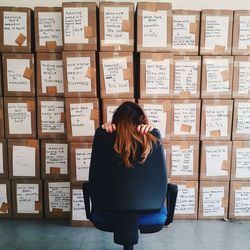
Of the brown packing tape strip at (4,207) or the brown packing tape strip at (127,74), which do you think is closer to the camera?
the brown packing tape strip at (127,74)

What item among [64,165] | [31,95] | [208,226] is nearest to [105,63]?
[31,95]

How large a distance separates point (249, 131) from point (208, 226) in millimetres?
878

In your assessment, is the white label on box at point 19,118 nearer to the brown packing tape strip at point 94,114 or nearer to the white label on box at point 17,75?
the white label on box at point 17,75

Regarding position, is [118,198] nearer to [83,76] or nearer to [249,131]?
[83,76]

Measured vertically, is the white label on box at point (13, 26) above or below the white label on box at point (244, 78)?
above

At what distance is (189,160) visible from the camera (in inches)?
101

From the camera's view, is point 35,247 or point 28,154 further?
point 28,154

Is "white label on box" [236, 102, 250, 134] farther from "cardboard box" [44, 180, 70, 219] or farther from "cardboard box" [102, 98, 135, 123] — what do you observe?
"cardboard box" [44, 180, 70, 219]

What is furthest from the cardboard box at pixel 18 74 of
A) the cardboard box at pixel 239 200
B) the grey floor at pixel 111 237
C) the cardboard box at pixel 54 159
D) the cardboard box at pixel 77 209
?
the cardboard box at pixel 239 200

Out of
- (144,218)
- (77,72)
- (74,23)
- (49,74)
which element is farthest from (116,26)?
(144,218)

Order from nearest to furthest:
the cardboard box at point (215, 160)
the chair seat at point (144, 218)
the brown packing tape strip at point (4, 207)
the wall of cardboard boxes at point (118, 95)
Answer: the chair seat at point (144, 218) < the wall of cardboard boxes at point (118, 95) < the cardboard box at point (215, 160) < the brown packing tape strip at point (4, 207)

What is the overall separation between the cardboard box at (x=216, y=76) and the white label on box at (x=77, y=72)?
0.96 meters

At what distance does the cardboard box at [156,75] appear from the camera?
7.74ft

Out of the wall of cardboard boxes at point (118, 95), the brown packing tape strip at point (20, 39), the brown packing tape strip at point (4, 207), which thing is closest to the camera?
the wall of cardboard boxes at point (118, 95)
